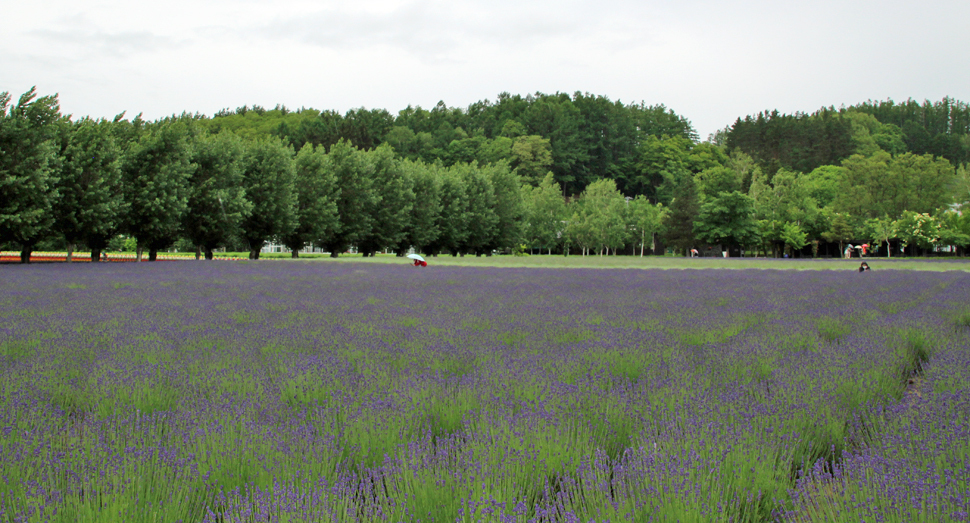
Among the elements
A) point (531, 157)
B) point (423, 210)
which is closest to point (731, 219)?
point (423, 210)

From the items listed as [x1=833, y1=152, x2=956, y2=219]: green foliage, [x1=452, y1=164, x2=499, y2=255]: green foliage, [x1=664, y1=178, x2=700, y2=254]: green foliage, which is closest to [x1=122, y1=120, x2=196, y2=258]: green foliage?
[x1=452, y1=164, x2=499, y2=255]: green foliage

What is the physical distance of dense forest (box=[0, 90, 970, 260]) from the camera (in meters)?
32.0

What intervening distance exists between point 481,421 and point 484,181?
6722 centimetres

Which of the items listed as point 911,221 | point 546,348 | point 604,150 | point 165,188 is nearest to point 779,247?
point 911,221

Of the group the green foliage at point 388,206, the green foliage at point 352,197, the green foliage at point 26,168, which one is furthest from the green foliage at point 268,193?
the green foliage at point 26,168

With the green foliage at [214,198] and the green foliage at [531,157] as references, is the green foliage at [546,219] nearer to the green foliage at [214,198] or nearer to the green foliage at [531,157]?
the green foliage at [531,157]

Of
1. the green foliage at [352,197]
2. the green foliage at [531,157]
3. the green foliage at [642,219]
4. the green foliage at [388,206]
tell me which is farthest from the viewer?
the green foliage at [531,157]

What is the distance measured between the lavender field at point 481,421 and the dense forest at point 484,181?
25839 millimetres

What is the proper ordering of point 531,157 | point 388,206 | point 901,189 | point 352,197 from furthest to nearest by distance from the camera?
point 531,157
point 901,189
point 388,206
point 352,197

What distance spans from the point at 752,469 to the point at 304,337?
214 inches

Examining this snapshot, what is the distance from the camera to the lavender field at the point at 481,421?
8.38 feet

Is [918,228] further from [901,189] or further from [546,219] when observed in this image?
[546,219]

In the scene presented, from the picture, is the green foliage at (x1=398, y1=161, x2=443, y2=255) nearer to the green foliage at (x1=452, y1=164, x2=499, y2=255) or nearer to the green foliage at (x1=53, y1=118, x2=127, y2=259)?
the green foliage at (x1=452, y1=164, x2=499, y2=255)

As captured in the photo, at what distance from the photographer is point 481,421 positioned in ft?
12.1
